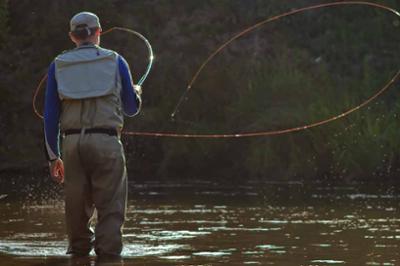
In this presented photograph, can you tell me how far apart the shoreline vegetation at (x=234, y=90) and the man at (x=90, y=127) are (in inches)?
312

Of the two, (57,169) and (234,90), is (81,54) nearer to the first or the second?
(57,169)

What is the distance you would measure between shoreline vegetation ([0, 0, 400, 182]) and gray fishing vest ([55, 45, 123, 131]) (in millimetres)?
7975

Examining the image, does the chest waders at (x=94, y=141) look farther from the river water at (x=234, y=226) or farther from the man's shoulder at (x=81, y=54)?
the river water at (x=234, y=226)

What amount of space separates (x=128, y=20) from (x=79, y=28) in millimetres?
10807

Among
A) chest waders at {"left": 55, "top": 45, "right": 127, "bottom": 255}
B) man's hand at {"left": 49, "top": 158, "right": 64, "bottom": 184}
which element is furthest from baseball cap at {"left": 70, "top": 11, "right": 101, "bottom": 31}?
man's hand at {"left": 49, "top": 158, "right": 64, "bottom": 184}

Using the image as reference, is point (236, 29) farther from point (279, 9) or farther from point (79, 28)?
point (79, 28)

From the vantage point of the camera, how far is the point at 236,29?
19312 millimetres

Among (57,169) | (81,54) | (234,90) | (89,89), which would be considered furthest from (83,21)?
(234,90)

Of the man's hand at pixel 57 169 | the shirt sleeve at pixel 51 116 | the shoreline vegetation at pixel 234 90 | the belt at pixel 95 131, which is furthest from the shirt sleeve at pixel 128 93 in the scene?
the shoreline vegetation at pixel 234 90

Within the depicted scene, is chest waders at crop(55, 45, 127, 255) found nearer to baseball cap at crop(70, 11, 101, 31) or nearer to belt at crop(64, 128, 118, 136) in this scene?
belt at crop(64, 128, 118, 136)

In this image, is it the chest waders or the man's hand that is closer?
the chest waders

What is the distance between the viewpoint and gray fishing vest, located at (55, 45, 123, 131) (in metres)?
7.60

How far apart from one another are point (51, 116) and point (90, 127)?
0.28 metres

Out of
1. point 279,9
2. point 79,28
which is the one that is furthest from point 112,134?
point 279,9
